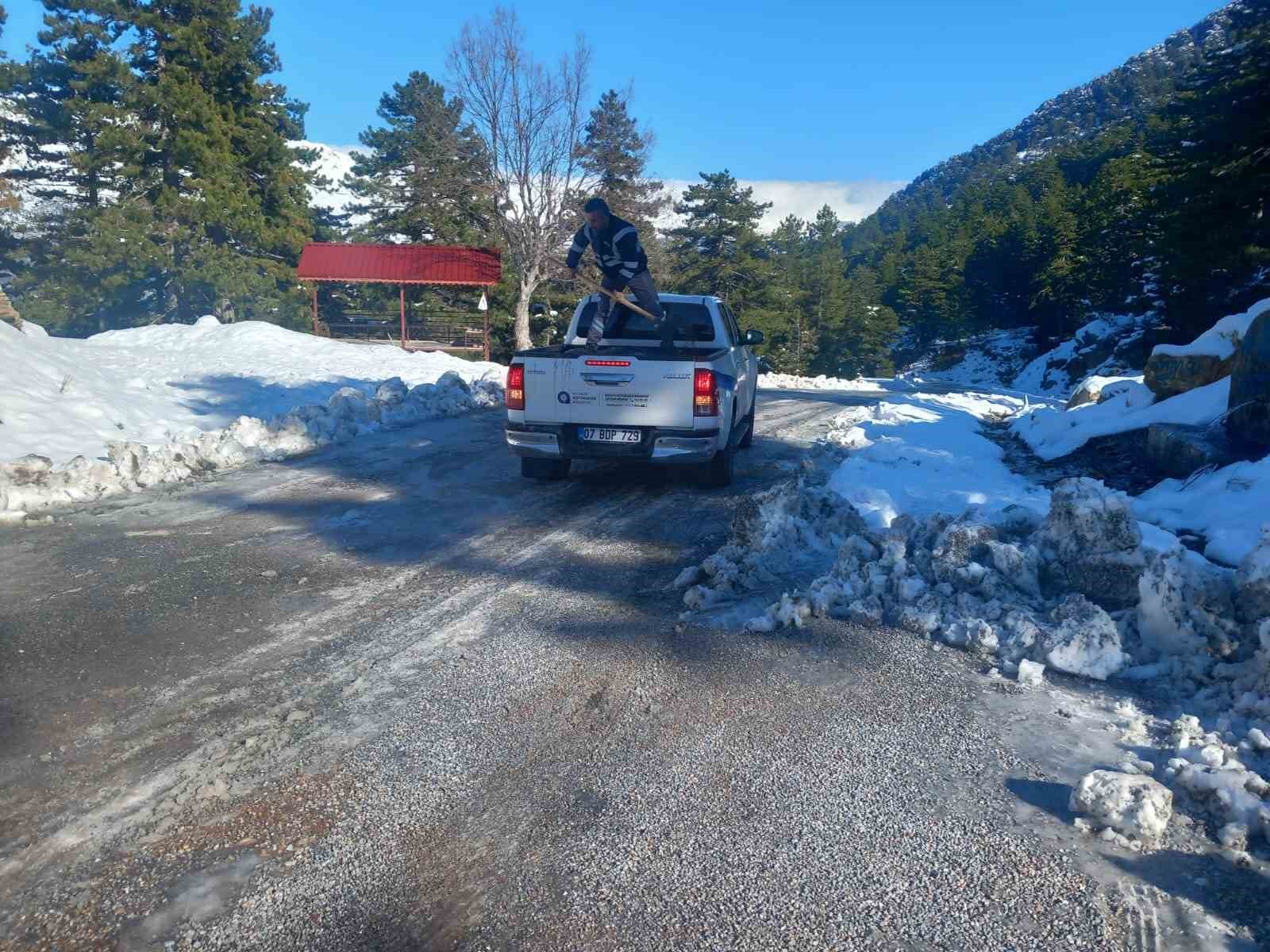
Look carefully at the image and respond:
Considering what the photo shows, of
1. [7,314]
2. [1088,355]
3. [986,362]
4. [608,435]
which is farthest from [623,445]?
[986,362]

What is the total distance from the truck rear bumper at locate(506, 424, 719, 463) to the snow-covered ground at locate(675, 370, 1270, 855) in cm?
148

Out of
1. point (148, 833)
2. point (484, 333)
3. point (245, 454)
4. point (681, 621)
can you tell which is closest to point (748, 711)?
point (681, 621)

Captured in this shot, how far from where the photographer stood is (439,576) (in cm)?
606

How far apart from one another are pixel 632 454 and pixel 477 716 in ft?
15.1

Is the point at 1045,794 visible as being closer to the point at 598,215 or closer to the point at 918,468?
the point at 918,468

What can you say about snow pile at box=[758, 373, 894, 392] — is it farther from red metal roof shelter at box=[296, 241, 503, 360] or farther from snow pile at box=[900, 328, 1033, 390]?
snow pile at box=[900, 328, 1033, 390]

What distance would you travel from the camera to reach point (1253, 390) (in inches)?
325

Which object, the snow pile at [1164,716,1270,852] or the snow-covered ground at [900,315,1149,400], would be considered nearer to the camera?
the snow pile at [1164,716,1270,852]

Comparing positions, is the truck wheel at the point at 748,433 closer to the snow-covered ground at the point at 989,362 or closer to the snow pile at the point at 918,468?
the snow pile at the point at 918,468

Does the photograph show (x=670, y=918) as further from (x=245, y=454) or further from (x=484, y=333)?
(x=484, y=333)

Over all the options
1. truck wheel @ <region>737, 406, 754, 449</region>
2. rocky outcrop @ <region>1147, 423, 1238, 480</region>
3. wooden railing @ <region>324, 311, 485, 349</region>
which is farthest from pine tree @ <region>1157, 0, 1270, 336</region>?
wooden railing @ <region>324, 311, 485, 349</region>

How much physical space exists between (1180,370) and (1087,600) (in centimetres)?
790

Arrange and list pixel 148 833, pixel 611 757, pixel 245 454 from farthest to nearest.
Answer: pixel 245 454 < pixel 611 757 < pixel 148 833

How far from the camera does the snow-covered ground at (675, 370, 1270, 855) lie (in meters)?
3.29
